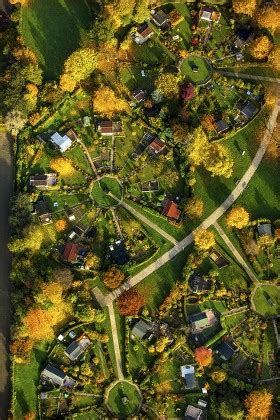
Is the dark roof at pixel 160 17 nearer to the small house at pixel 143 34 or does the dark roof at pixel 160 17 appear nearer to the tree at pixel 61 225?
the small house at pixel 143 34

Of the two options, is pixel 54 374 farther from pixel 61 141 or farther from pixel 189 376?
pixel 61 141

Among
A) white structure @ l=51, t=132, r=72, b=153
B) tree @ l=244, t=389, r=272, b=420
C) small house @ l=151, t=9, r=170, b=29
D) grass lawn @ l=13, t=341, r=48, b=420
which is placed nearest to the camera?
tree @ l=244, t=389, r=272, b=420

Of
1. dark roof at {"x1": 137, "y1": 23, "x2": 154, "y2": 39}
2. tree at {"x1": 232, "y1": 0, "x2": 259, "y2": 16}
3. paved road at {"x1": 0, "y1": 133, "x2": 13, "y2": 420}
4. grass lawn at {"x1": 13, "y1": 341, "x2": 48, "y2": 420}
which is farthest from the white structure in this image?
tree at {"x1": 232, "y1": 0, "x2": 259, "y2": 16}

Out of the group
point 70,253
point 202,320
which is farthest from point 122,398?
point 70,253

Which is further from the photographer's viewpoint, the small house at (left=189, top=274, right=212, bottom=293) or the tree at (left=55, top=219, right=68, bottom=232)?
the tree at (left=55, top=219, right=68, bottom=232)

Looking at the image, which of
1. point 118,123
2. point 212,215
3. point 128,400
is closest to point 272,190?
point 212,215

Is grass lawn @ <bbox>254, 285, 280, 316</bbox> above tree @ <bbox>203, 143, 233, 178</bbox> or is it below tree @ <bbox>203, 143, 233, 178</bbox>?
below

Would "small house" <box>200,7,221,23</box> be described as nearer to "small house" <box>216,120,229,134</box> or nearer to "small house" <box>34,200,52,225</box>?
"small house" <box>216,120,229,134</box>

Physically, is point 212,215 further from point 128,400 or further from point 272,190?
point 128,400
